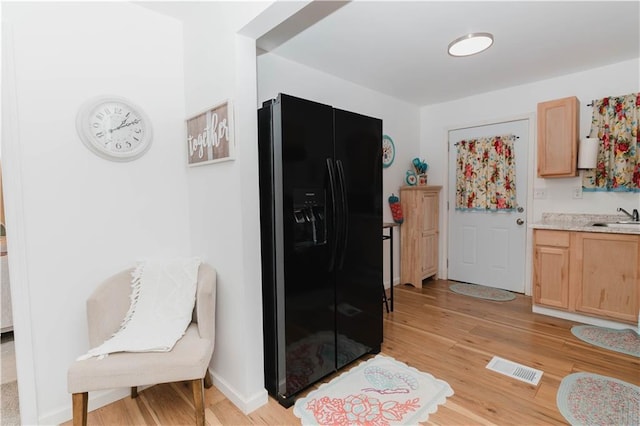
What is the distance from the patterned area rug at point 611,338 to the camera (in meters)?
2.55

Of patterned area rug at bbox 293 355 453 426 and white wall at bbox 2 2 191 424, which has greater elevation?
white wall at bbox 2 2 191 424

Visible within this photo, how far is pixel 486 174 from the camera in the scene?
4.10 m

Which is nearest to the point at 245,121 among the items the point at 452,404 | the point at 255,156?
the point at 255,156

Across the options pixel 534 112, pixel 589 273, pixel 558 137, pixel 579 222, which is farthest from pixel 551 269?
pixel 534 112

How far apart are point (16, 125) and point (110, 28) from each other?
2.59 ft

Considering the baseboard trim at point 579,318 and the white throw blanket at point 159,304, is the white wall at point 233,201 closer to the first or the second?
the white throw blanket at point 159,304

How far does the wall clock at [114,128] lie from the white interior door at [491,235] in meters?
3.82

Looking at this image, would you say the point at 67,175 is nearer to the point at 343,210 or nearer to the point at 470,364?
the point at 343,210

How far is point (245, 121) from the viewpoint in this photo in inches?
71.9

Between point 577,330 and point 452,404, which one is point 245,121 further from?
point 577,330

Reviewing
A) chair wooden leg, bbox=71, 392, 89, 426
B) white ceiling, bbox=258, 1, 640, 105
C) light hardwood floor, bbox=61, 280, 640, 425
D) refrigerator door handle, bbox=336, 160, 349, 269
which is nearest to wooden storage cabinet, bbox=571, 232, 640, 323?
light hardwood floor, bbox=61, 280, 640, 425

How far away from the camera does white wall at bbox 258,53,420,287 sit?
2.86 metres

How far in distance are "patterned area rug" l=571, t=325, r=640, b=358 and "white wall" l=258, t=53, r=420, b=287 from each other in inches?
77.1

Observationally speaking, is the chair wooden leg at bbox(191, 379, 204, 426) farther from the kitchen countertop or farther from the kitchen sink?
the kitchen sink
